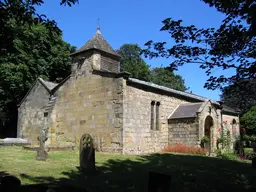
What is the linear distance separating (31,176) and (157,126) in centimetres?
1229

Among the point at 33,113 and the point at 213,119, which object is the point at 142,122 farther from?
the point at 33,113

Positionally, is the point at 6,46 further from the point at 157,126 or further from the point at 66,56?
the point at 66,56

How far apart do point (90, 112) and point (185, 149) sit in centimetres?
713

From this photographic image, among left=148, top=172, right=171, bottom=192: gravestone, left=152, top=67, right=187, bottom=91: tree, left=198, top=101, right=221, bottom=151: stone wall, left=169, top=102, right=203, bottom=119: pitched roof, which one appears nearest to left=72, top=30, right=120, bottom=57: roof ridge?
left=169, top=102, right=203, bottom=119: pitched roof

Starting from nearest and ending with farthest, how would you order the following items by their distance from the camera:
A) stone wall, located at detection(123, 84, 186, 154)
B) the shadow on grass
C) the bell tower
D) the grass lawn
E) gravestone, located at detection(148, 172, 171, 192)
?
gravestone, located at detection(148, 172, 171, 192)
the shadow on grass
the grass lawn
stone wall, located at detection(123, 84, 186, 154)
the bell tower

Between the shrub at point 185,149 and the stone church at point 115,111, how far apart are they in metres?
0.46

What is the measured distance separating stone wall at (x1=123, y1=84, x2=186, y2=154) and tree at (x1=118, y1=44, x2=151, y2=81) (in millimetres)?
26026

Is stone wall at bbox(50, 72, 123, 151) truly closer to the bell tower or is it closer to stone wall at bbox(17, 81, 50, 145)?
the bell tower

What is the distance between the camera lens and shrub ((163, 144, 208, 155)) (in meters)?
18.1

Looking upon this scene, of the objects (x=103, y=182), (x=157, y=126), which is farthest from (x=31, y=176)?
(x=157, y=126)

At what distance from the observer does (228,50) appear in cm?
661

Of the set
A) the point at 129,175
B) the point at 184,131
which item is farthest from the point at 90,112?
the point at 129,175

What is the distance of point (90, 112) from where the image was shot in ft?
61.4

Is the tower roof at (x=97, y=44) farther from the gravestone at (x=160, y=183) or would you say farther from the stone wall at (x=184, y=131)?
the gravestone at (x=160, y=183)
